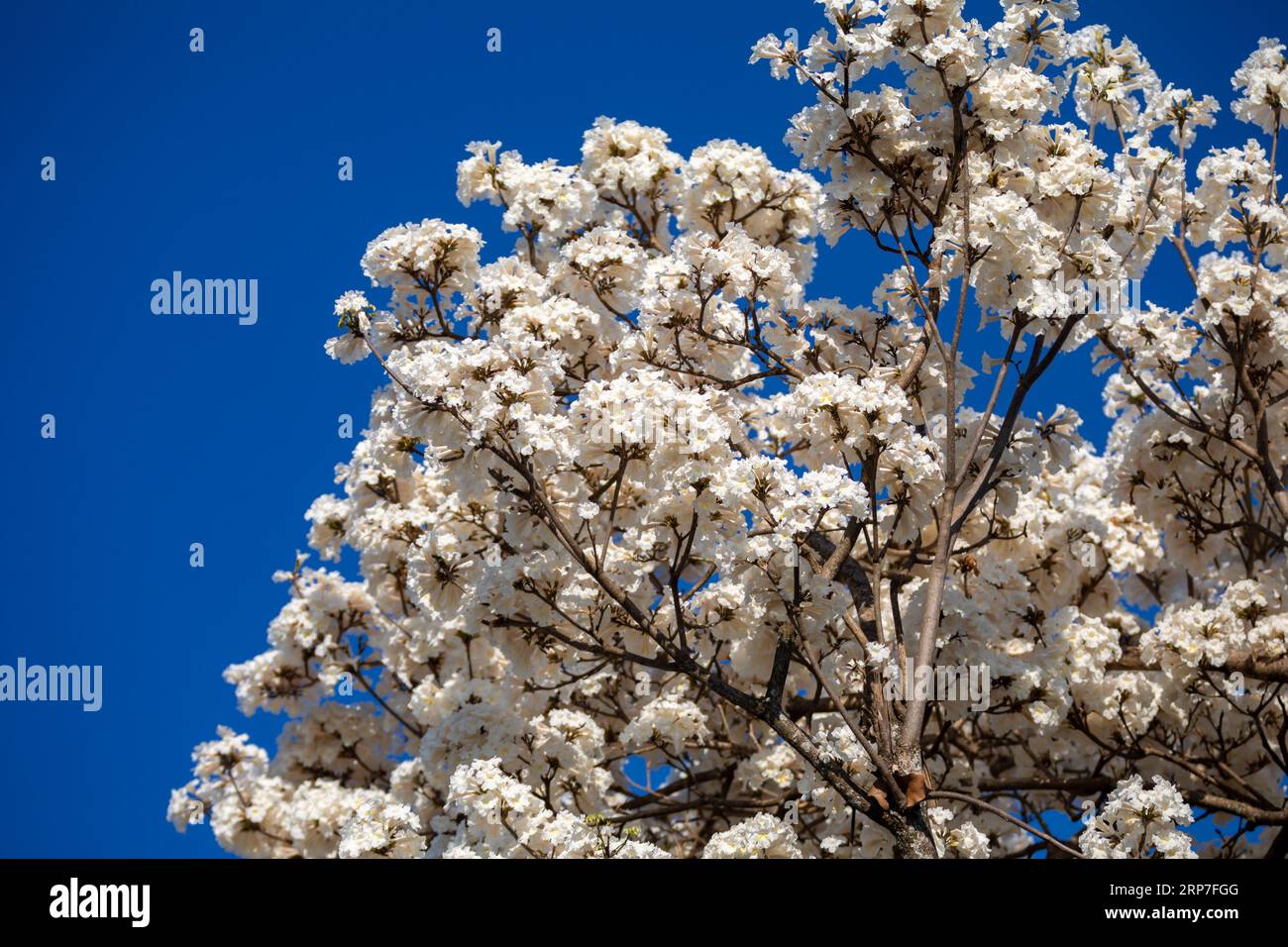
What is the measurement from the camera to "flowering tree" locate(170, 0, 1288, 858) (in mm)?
7820

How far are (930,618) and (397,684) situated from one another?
250 inches

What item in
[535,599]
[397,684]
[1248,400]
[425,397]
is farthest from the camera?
[397,684]

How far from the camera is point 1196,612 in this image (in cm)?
995

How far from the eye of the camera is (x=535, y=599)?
854 centimetres

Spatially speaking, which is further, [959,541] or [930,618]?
[959,541]

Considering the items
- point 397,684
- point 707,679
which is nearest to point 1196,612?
point 707,679

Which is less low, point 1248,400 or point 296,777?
point 1248,400

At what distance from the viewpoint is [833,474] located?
7355mm

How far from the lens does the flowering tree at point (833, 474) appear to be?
25.7ft

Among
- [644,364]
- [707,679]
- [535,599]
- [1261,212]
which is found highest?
[1261,212]
